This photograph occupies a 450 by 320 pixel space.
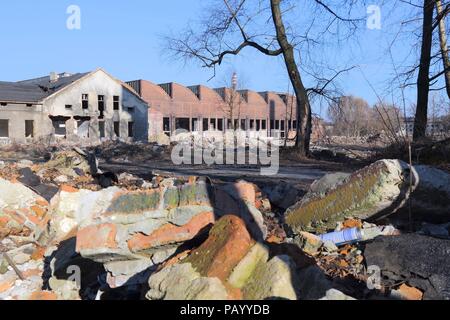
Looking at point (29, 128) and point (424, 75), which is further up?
point (424, 75)

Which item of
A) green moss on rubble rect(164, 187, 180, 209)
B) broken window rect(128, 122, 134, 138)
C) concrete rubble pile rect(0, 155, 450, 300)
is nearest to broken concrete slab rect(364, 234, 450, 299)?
concrete rubble pile rect(0, 155, 450, 300)

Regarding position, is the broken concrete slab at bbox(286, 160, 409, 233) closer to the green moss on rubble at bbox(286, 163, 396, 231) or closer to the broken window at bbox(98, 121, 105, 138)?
the green moss on rubble at bbox(286, 163, 396, 231)

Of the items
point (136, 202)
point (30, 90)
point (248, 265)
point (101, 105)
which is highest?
point (30, 90)

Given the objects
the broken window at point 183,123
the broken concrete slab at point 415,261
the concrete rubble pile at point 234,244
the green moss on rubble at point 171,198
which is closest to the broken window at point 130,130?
the broken window at point 183,123

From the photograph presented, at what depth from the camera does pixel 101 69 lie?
44.2 metres

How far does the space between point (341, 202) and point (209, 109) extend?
177 ft

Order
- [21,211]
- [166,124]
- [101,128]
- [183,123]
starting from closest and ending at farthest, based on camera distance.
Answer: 1. [21,211]
2. [101,128]
3. [166,124]
4. [183,123]

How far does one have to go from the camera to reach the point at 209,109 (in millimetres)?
58906

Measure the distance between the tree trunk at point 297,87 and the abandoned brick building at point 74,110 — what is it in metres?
25.6

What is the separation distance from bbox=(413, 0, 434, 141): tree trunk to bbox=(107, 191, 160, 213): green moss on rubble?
9018 mm

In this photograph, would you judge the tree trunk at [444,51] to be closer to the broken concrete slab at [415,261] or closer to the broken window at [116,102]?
the broken concrete slab at [415,261]

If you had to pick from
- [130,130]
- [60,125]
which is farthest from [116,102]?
[60,125]

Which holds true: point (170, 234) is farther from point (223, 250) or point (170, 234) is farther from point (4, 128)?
point (4, 128)
